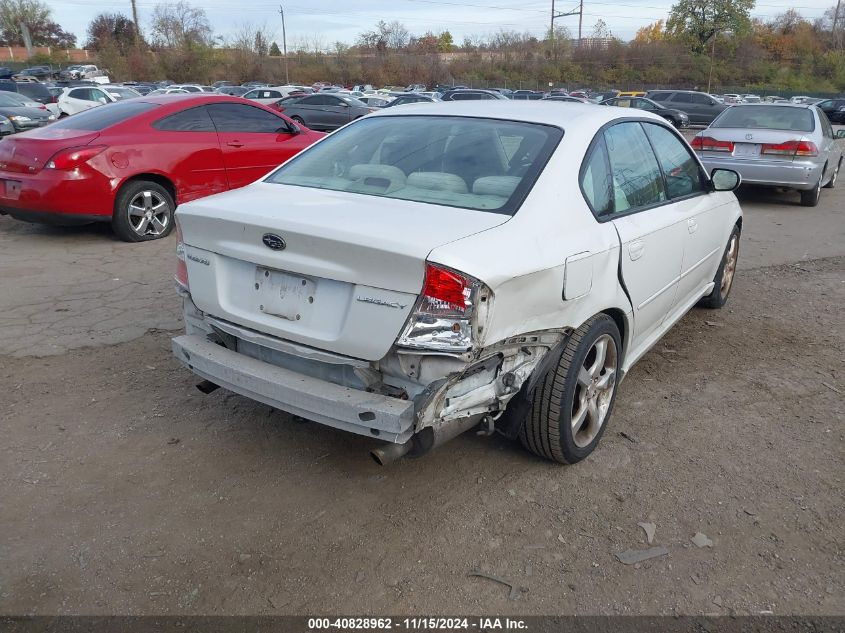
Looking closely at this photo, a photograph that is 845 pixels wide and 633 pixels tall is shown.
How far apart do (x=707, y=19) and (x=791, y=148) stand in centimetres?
7380

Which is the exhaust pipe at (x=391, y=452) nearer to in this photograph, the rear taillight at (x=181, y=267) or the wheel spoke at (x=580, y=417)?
the wheel spoke at (x=580, y=417)

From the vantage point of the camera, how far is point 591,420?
3.36 m

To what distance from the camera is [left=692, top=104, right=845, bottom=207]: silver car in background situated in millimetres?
10172

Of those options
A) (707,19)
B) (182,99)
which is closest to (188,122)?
(182,99)

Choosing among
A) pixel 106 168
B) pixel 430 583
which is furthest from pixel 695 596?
pixel 106 168

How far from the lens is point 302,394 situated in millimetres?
2689

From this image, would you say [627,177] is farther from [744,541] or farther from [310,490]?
[310,490]

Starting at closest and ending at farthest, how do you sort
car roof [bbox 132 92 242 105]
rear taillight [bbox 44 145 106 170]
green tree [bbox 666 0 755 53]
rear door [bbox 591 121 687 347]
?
rear door [bbox 591 121 687 347]
rear taillight [bbox 44 145 106 170]
car roof [bbox 132 92 242 105]
green tree [bbox 666 0 755 53]

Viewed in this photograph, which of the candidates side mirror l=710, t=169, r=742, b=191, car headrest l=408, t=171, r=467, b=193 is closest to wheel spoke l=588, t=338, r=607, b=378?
car headrest l=408, t=171, r=467, b=193

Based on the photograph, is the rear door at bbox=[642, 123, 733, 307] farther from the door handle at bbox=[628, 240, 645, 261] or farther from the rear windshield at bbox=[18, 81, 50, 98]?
the rear windshield at bbox=[18, 81, 50, 98]

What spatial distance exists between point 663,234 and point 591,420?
1.13 m

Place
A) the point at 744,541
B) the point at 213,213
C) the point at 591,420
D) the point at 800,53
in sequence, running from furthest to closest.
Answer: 1. the point at 800,53
2. the point at 591,420
3. the point at 213,213
4. the point at 744,541

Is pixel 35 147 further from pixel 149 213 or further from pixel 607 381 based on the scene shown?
pixel 607 381

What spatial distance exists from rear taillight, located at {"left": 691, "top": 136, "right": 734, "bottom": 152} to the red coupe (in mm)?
6401
